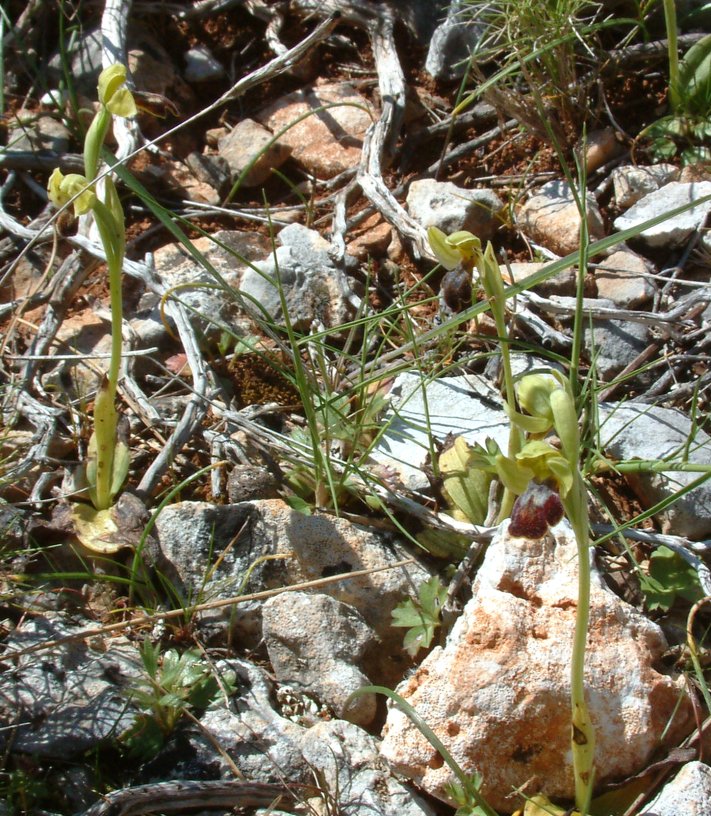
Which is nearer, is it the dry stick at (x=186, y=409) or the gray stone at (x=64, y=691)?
the gray stone at (x=64, y=691)

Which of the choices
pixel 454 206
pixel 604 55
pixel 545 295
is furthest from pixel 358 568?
pixel 604 55

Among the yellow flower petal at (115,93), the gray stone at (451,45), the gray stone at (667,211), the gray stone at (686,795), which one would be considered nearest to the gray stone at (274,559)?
the gray stone at (686,795)

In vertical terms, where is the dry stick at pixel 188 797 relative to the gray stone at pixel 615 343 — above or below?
above

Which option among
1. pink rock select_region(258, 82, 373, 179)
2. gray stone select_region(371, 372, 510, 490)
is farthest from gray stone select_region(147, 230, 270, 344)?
gray stone select_region(371, 372, 510, 490)

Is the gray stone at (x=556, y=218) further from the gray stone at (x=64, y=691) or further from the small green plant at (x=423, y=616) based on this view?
the gray stone at (x=64, y=691)

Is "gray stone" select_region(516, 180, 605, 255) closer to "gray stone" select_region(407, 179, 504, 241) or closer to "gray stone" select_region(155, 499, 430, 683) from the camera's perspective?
"gray stone" select_region(407, 179, 504, 241)

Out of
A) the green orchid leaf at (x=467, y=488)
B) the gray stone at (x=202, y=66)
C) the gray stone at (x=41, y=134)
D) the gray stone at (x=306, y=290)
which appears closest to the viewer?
the green orchid leaf at (x=467, y=488)

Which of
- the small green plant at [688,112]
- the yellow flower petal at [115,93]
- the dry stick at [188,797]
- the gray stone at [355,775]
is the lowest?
the gray stone at [355,775]

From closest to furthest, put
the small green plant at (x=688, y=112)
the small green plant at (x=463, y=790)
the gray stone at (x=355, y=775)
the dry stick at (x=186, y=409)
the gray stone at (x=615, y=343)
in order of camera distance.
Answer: the small green plant at (x=463, y=790), the gray stone at (x=355, y=775), the dry stick at (x=186, y=409), the gray stone at (x=615, y=343), the small green plant at (x=688, y=112)
